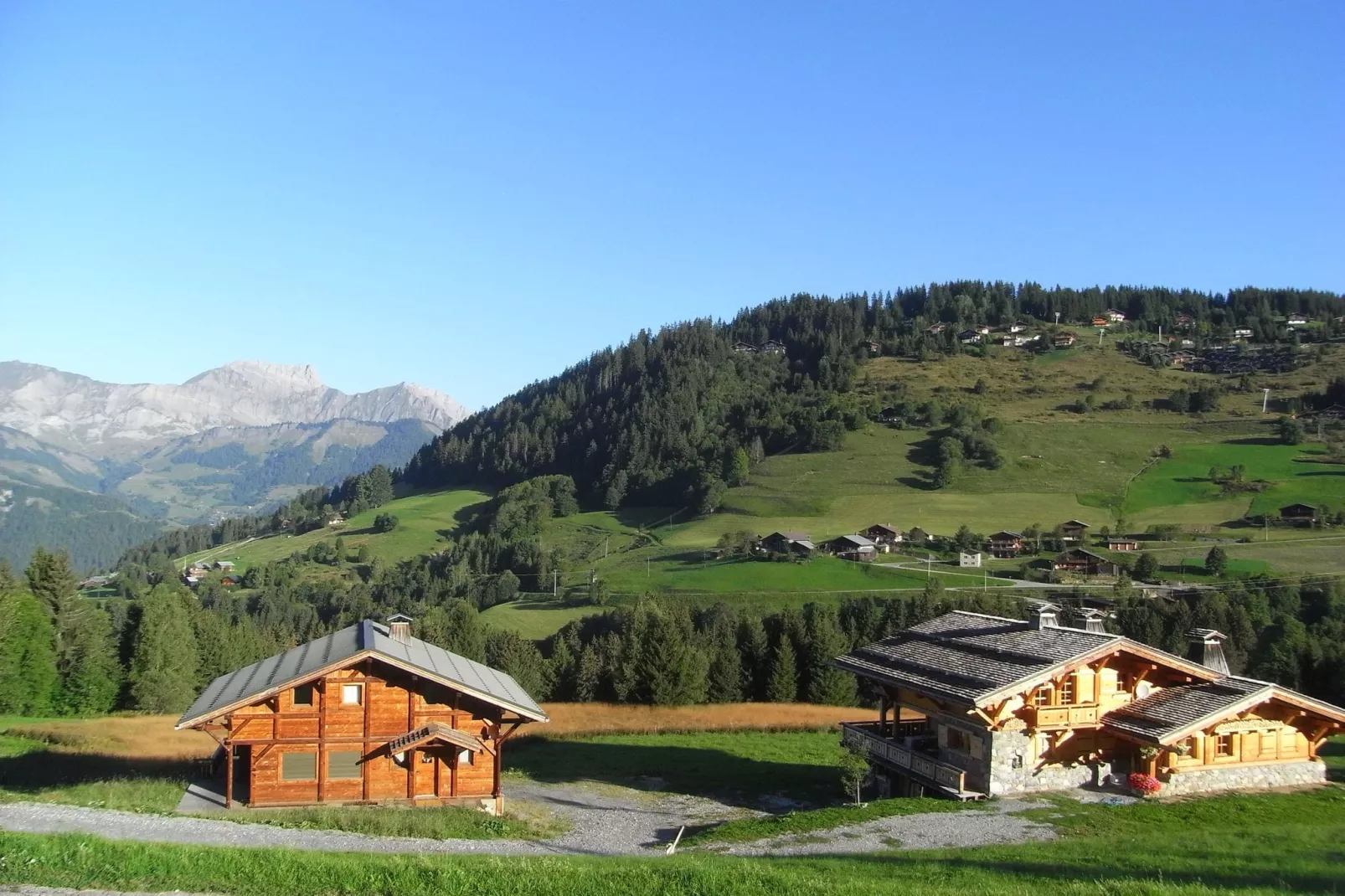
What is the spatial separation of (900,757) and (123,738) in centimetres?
2800

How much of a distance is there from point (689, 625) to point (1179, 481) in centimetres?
7771

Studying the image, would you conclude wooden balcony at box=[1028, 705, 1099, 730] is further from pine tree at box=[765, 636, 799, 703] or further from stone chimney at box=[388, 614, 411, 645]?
pine tree at box=[765, 636, 799, 703]

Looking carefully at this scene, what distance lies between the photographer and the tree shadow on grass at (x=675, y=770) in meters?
31.2

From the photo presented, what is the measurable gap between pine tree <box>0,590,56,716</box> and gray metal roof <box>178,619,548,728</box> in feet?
89.5

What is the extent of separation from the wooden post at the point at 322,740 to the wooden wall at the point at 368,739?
0.9 inches

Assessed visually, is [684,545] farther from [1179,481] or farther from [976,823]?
[976,823]

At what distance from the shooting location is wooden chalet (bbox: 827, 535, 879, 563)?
10062cm

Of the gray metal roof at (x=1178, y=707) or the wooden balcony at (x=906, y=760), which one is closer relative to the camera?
the gray metal roof at (x=1178, y=707)

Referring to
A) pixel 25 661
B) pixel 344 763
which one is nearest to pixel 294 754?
pixel 344 763

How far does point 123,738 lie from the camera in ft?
117

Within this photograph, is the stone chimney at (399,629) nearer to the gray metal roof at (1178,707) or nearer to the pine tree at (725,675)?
the gray metal roof at (1178,707)

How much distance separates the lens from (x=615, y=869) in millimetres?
13773

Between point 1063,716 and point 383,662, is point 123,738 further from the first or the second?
point 1063,716

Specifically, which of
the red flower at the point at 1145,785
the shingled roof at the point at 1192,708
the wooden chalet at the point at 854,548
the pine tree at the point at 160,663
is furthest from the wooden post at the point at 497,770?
the wooden chalet at the point at 854,548
